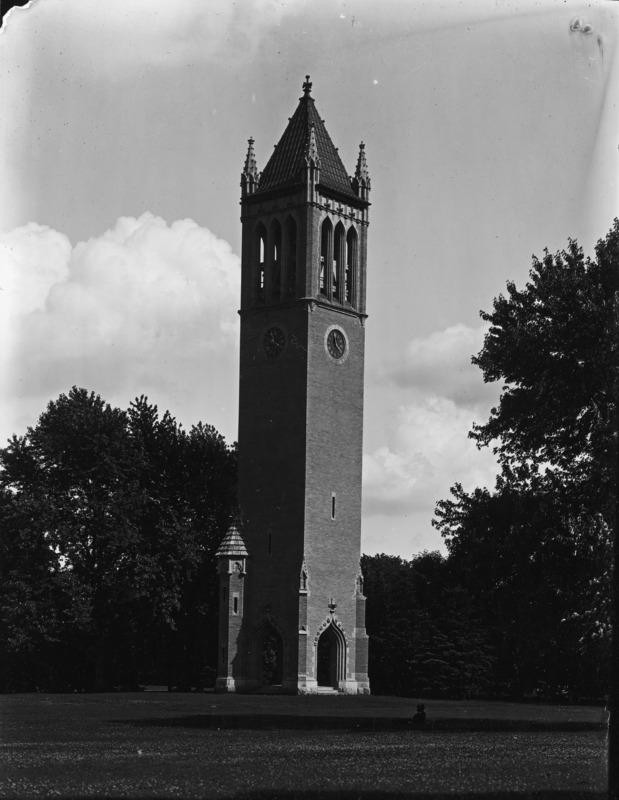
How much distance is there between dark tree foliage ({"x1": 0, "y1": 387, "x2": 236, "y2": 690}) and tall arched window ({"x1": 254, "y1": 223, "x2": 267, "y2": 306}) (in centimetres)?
871

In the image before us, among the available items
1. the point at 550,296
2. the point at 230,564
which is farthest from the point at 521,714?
the point at 230,564

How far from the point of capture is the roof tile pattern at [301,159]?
6488 cm

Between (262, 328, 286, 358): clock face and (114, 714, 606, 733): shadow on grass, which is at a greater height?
(262, 328, 286, 358): clock face

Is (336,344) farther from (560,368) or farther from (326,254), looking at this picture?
(560,368)

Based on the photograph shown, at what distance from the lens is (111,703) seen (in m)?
50.6

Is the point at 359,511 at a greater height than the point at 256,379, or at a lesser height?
lesser

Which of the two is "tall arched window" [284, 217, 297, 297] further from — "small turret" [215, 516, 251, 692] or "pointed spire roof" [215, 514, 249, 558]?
"small turret" [215, 516, 251, 692]

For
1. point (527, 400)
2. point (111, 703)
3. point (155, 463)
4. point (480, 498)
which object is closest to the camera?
point (527, 400)

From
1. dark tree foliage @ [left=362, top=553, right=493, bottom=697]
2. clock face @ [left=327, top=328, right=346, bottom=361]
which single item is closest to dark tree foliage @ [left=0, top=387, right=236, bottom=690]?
dark tree foliage @ [left=362, top=553, right=493, bottom=697]

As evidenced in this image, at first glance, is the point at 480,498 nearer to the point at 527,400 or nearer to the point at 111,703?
the point at 527,400

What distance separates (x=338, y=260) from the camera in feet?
213

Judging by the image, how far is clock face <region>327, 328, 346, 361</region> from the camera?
64.1m

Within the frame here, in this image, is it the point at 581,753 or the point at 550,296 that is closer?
the point at 581,753

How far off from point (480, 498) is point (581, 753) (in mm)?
14021
